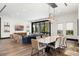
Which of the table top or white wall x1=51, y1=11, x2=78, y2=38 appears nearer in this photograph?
white wall x1=51, y1=11, x2=78, y2=38

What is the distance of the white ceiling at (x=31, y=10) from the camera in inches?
77.9

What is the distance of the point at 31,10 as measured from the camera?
6.68ft

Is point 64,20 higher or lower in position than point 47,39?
higher

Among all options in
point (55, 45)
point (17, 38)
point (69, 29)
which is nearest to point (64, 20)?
point (69, 29)

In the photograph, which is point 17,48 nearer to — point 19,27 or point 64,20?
point 19,27

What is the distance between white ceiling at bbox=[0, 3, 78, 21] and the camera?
1.98 meters

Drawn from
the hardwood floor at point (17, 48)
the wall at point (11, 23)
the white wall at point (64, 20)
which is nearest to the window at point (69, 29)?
the white wall at point (64, 20)

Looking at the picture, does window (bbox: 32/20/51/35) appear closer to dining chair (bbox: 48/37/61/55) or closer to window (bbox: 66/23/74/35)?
dining chair (bbox: 48/37/61/55)

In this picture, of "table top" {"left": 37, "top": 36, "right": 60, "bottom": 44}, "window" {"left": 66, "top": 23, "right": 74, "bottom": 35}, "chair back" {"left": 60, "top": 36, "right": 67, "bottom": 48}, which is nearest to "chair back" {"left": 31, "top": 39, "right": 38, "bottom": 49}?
"table top" {"left": 37, "top": 36, "right": 60, "bottom": 44}

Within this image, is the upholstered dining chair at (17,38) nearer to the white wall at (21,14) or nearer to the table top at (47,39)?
the white wall at (21,14)

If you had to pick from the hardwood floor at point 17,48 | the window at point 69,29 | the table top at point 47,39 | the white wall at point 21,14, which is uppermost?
the white wall at point 21,14

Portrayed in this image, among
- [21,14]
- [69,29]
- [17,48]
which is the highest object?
[21,14]

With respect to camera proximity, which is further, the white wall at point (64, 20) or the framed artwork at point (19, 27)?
the framed artwork at point (19, 27)

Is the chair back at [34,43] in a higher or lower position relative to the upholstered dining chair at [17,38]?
lower
